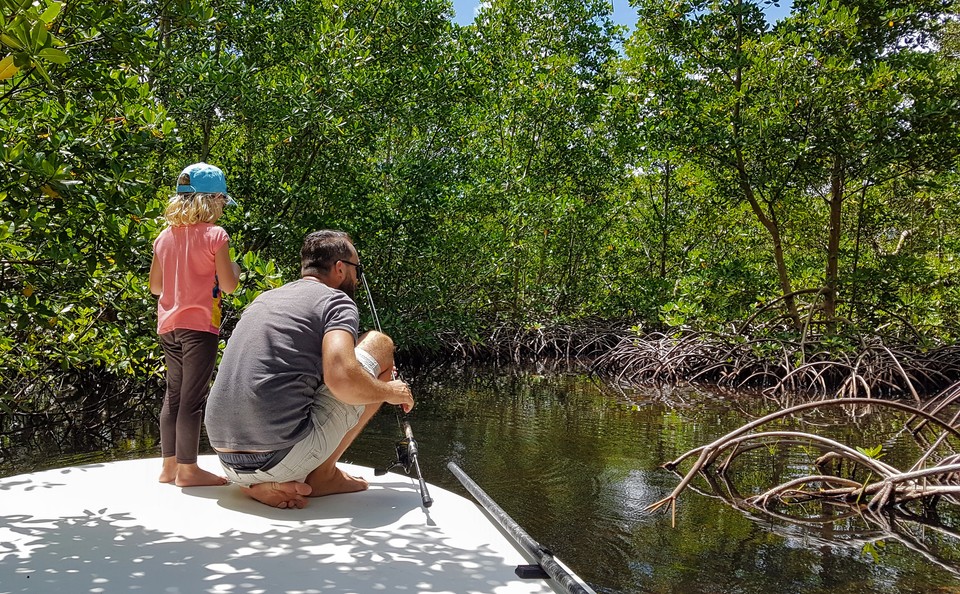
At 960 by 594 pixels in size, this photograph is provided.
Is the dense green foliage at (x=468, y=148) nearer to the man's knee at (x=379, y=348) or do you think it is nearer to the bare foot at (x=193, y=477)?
the bare foot at (x=193, y=477)

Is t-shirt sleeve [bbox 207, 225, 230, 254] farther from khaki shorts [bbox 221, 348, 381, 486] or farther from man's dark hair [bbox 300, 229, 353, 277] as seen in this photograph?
khaki shorts [bbox 221, 348, 381, 486]

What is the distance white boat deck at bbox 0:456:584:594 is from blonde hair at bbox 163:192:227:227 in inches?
40.8

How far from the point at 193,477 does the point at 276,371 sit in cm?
78

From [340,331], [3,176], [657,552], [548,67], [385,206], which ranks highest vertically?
[548,67]

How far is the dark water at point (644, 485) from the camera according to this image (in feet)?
10.1

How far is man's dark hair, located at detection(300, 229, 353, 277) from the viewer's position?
2832 mm

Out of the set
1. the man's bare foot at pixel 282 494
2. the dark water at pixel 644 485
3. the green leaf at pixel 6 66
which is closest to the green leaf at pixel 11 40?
the green leaf at pixel 6 66

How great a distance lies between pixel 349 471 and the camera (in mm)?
3438

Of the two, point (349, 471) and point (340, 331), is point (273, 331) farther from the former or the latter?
point (349, 471)

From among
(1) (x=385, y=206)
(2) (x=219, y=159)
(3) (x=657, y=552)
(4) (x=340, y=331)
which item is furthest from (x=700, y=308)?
(4) (x=340, y=331)

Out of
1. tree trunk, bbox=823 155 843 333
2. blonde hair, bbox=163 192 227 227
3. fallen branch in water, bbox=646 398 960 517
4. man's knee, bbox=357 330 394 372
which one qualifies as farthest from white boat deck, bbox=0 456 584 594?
tree trunk, bbox=823 155 843 333

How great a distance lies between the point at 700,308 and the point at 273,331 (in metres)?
7.51

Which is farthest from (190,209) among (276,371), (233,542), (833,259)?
(833,259)

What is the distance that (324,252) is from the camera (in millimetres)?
2832
